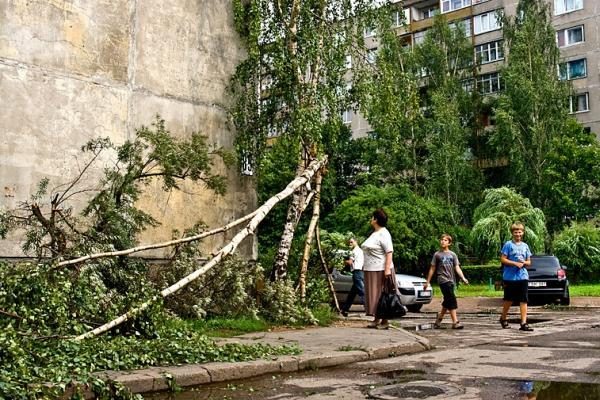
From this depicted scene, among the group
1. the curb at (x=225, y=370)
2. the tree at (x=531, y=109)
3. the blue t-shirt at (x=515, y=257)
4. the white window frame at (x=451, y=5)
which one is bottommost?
the curb at (x=225, y=370)

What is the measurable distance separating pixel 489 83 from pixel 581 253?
24.6 m

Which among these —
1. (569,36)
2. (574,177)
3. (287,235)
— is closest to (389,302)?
(287,235)

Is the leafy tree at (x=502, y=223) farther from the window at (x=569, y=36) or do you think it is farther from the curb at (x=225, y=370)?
the curb at (x=225, y=370)

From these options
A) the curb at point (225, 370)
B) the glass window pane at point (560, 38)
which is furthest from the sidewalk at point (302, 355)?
the glass window pane at point (560, 38)

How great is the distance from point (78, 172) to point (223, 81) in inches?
167

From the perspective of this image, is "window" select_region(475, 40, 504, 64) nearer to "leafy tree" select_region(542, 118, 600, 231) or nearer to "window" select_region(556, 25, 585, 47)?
"window" select_region(556, 25, 585, 47)

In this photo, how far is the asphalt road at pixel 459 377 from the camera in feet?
19.8

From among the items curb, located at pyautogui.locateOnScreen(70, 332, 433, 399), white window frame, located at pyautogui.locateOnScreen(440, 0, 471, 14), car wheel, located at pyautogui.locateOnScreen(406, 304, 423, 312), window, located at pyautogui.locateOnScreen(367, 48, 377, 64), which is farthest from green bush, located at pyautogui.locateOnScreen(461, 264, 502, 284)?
white window frame, located at pyautogui.locateOnScreen(440, 0, 471, 14)

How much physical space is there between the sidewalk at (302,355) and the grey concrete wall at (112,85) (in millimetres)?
4475

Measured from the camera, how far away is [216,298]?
12273 millimetres

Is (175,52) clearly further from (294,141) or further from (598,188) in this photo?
(598,188)

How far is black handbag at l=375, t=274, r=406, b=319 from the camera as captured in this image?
11398mm

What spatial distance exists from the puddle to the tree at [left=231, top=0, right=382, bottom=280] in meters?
7.42

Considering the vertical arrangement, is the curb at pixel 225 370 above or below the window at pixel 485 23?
below
